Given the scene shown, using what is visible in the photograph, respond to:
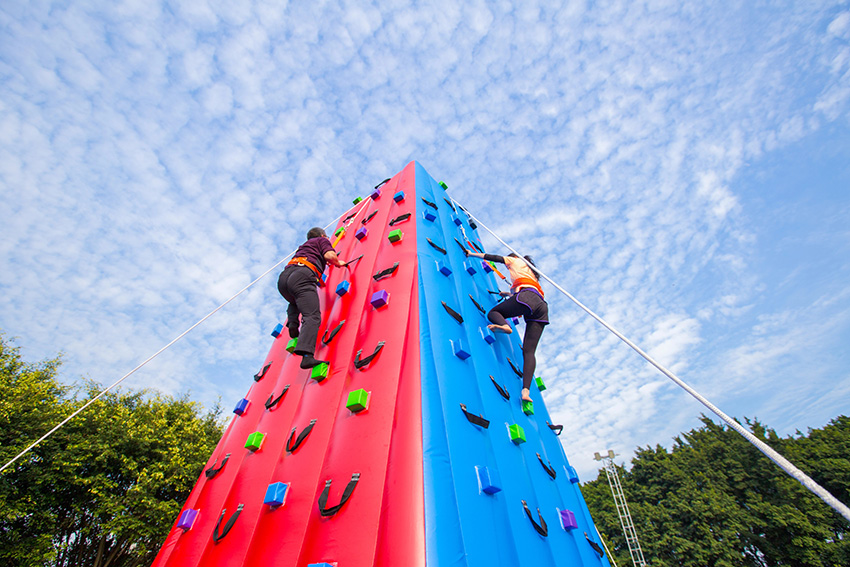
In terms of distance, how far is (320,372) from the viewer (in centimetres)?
264

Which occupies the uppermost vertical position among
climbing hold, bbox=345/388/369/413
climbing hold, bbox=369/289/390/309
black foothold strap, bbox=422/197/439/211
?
black foothold strap, bbox=422/197/439/211

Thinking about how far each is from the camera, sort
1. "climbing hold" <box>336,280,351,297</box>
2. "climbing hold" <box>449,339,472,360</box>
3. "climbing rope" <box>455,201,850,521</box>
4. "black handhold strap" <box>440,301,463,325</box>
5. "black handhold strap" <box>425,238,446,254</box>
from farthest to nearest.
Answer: "black handhold strap" <box>425,238,446,254</box> → "climbing hold" <box>336,280,351,297</box> → "black handhold strap" <box>440,301,463,325</box> → "climbing hold" <box>449,339,472,360</box> → "climbing rope" <box>455,201,850,521</box>

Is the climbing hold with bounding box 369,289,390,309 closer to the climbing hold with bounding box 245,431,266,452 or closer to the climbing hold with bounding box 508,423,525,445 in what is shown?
the climbing hold with bounding box 508,423,525,445

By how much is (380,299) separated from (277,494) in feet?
4.37

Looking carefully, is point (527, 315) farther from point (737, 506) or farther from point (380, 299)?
point (737, 506)

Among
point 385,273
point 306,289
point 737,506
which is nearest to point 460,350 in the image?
point 385,273

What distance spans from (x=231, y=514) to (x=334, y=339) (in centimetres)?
132

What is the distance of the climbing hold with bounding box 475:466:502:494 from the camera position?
179 cm

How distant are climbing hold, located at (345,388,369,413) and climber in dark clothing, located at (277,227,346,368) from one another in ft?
2.36

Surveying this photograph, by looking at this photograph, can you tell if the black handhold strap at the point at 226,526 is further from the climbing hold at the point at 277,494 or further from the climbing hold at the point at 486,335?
the climbing hold at the point at 486,335

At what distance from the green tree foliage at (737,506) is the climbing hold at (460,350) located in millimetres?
20286

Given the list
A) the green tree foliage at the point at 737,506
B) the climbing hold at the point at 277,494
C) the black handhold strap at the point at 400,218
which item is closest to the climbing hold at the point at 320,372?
the climbing hold at the point at 277,494

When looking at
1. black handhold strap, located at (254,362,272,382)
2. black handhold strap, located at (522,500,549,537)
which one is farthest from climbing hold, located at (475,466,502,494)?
black handhold strap, located at (254,362,272,382)

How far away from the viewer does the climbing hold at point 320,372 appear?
2.64 m
